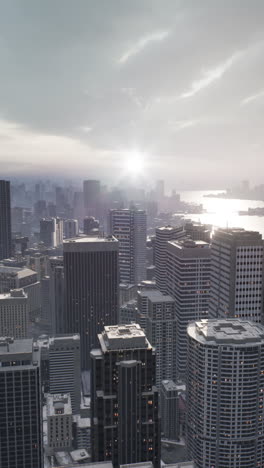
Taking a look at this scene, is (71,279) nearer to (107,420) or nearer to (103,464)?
(107,420)

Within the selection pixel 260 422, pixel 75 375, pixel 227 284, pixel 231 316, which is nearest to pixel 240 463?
pixel 260 422

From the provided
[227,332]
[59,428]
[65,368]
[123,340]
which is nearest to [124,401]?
[123,340]

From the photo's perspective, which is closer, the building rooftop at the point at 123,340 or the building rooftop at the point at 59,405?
the building rooftop at the point at 123,340

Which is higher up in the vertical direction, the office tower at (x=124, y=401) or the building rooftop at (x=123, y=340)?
the building rooftop at (x=123, y=340)

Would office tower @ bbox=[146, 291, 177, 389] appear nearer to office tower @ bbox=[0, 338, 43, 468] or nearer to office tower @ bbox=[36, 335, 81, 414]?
office tower @ bbox=[36, 335, 81, 414]

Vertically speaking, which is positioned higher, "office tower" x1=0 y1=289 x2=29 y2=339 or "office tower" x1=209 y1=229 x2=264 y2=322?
"office tower" x1=209 y1=229 x2=264 y2=322

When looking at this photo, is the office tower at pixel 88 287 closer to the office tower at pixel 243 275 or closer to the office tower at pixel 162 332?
the office tower at pixel 162 332

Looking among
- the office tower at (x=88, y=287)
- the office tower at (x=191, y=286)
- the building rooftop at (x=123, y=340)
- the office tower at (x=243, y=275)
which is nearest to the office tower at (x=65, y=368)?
the office tower at (x=88, y=287)

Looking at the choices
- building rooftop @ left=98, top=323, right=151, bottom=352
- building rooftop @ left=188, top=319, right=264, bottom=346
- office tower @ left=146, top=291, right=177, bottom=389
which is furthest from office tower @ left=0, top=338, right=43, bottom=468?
office tower @ left=146, top=291, right=177, bottom=389
